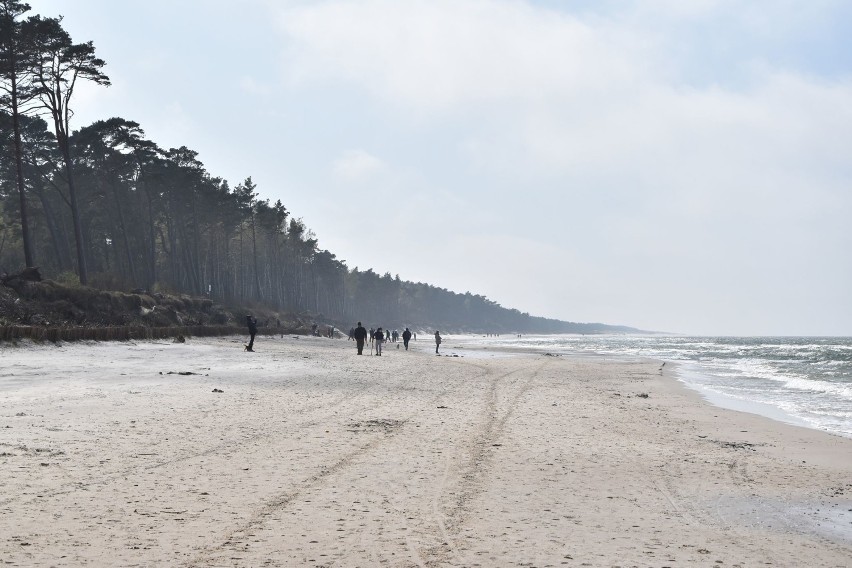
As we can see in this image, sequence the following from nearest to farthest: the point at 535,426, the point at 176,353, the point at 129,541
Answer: the point at 129,541 < the point at 535,426 < the point at 176,353

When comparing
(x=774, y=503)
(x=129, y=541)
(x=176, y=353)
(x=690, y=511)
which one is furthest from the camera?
(x=176, y=353)

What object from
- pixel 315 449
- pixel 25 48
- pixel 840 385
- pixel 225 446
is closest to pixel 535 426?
pixel 315 449

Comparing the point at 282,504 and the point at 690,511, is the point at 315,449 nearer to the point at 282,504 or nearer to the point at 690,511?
the point at 282,504

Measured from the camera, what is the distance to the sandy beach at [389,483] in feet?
21.6

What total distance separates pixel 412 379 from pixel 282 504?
66.0 ft

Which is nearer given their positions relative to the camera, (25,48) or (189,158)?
(25,48)

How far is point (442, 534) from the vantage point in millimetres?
7070

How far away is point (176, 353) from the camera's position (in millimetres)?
31953

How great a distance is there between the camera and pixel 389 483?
9281mm

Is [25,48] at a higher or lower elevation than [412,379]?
higher

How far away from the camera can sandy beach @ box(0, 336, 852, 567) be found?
657 cm

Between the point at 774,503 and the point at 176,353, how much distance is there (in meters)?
27.7

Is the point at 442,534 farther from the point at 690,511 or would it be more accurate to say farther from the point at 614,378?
the point at 614,378

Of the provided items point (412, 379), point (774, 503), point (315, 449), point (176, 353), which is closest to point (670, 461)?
point (774, 503)
